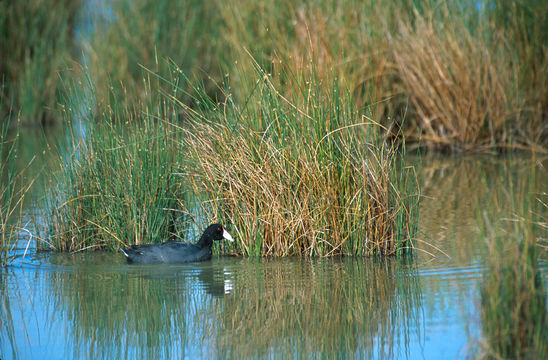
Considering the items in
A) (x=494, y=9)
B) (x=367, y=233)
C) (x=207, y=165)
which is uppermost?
(x=494, y=9)

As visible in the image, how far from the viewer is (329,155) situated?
6.88 meters

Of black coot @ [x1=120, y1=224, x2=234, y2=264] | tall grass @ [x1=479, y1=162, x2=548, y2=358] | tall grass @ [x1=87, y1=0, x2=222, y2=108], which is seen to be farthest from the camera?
tall grass @ [x1=87, y1=0, x2=222, y2=108]

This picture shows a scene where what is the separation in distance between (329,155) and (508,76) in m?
6.62

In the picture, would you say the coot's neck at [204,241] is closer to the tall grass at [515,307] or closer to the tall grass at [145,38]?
the tall grass at [515,307]

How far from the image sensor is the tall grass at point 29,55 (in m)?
17.9

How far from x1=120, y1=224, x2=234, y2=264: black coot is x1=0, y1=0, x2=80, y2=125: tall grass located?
38.7 ft

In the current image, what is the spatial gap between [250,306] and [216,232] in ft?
4.42

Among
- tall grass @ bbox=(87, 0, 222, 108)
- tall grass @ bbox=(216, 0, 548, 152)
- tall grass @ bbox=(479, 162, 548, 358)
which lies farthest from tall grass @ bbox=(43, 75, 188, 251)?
tall grass @ bbox=(87, 0, 222, 108)

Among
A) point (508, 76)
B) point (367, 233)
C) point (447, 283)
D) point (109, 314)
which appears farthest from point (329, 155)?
point (508, 76)

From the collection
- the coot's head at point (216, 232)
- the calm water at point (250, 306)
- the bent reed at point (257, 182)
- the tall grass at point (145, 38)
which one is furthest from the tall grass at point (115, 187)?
the tall grass at point (145, 38)

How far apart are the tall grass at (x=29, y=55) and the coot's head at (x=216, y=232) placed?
38.8 ft

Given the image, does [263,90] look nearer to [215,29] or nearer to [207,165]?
[207,165]

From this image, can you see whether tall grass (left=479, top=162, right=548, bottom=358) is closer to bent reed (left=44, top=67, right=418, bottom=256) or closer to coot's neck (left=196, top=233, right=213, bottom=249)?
bent reed (left=44, top=67, right=418, bottom=256)

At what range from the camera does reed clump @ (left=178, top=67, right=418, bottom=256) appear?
22.6ft
